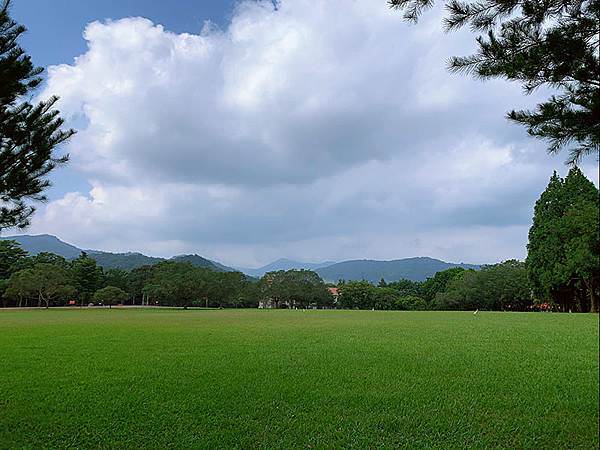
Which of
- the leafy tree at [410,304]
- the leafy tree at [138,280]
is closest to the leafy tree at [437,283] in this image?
the leafy tree at [410,304]

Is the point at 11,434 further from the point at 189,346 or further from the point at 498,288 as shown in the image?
the point at 498,288

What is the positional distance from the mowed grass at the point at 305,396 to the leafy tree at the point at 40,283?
40496mm

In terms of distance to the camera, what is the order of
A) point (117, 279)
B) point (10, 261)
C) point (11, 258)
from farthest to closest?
point (117, 279) < point (11, 258) < point (10, 261)

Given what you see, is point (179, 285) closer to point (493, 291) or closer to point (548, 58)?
point (493, 291)

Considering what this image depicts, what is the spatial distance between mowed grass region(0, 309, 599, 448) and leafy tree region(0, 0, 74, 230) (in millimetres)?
2788

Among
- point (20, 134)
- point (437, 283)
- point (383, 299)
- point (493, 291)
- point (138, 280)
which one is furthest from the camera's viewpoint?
point (138, 280)

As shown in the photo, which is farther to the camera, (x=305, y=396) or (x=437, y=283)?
(x=437, y=283)

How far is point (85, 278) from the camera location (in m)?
56.7

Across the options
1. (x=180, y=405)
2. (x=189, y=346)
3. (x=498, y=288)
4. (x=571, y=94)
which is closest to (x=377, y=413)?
(x=180, y=405)

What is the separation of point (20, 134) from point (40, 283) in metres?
48.8

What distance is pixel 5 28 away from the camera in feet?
16.8

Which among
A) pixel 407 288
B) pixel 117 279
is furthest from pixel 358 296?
pixel 117 279

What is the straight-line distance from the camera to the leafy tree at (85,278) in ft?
182

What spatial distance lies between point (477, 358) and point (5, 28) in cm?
1008
